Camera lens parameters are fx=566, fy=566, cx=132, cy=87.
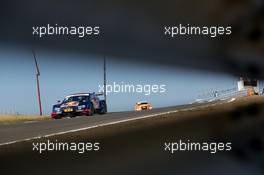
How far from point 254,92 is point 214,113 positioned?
62.7 inches

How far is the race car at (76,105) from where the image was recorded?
6.48 metres

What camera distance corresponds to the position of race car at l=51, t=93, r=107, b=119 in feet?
21.2

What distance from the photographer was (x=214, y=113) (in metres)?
9.30

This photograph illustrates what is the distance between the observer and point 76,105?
23.7 feet

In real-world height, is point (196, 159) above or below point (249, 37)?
below

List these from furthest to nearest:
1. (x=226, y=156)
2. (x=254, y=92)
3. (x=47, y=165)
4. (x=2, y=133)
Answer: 1. (x=2, y=133)
2. (x=254, y=92)
3. (x=226, y=156)
4. (x=47, y=165)

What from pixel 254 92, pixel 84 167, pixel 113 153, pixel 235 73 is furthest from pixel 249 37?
pixel 84 167

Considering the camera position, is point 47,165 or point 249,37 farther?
point 249,37

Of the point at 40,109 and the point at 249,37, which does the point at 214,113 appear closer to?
the point at 249,37

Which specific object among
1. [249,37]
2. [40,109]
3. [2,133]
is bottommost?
[2,133]

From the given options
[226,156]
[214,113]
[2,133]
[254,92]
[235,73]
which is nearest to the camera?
[226,156]

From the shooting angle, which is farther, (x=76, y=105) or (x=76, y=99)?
(x=76, y=105)

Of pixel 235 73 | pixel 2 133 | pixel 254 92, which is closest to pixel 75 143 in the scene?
pixel 235 73

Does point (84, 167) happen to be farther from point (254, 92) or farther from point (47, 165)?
point (254, 92)
